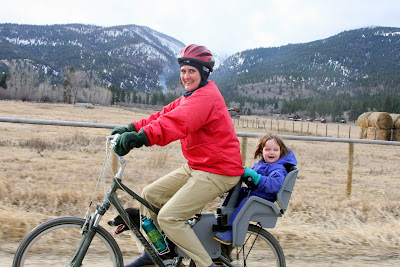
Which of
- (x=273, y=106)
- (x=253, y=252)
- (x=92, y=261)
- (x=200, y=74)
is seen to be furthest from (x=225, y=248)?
(x=273, y=106)

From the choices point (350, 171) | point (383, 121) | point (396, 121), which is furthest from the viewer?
point (396, 121)

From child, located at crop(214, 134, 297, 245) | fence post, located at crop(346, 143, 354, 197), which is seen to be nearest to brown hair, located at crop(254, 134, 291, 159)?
child, located at crop(214, 134, 297, 245)

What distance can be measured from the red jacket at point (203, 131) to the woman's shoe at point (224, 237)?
52 cm

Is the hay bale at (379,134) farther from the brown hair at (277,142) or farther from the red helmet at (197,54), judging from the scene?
the red helmet at (197,54)

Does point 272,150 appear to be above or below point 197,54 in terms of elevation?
below

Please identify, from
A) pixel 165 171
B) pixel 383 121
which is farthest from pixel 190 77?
pixel 383 121

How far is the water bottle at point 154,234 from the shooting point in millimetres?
2994

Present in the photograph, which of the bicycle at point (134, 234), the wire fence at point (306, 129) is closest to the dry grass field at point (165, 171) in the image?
the bicycle at point (134, 234)

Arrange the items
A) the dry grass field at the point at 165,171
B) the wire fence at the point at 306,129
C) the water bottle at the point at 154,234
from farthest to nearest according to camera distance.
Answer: the wire fence at the point at 306,129
the dry grass field at the point at 165,171
the water bottle at the point at 154,234

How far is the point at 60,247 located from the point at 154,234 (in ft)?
3.74

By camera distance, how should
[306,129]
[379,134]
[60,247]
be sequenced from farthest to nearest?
[306,129], [379,134], [60,247]

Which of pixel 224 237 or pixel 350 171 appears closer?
pixel 224 237

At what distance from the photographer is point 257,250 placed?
3.49m

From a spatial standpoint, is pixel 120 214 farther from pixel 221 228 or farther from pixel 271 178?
pixel 271 178
